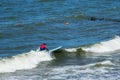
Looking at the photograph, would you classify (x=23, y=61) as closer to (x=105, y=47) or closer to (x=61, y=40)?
(x=105, y=47)

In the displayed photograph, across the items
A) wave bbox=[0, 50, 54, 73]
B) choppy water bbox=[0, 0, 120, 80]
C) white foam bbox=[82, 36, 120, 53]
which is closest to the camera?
choppy water bbox=[0, 0, 120, 80]

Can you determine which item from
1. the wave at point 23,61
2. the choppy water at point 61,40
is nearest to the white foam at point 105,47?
the choppy water at point 61,40

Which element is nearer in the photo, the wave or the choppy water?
the choppy water

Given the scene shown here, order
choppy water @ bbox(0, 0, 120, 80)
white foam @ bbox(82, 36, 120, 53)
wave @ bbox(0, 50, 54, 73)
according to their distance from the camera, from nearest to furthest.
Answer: choppy water @ bbox(0, 0, 120, 80)
wave @ bbox(0, 50, 54, 73)
white foam @ bbox(82, 36, 120, 53)

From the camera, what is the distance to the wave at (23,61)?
25.0m

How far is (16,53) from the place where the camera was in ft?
93.2

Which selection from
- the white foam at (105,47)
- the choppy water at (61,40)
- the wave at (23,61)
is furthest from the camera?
the white foam at (105,47)

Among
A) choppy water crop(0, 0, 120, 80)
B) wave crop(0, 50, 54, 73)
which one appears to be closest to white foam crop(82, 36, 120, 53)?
choppy water crop(0, 0, 120, 80)

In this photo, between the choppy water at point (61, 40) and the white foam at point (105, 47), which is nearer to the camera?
the choppy water at point (61, 40)

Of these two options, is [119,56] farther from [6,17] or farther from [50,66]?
[6,17]

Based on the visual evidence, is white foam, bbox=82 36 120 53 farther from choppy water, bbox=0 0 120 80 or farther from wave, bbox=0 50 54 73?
wave, bbox=0 50 54 73

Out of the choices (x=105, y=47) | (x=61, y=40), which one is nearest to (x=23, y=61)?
(x=105, y=47)

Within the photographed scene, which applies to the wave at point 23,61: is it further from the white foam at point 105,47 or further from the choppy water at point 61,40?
the white foam at point 105,47

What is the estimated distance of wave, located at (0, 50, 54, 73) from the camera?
25.0m
